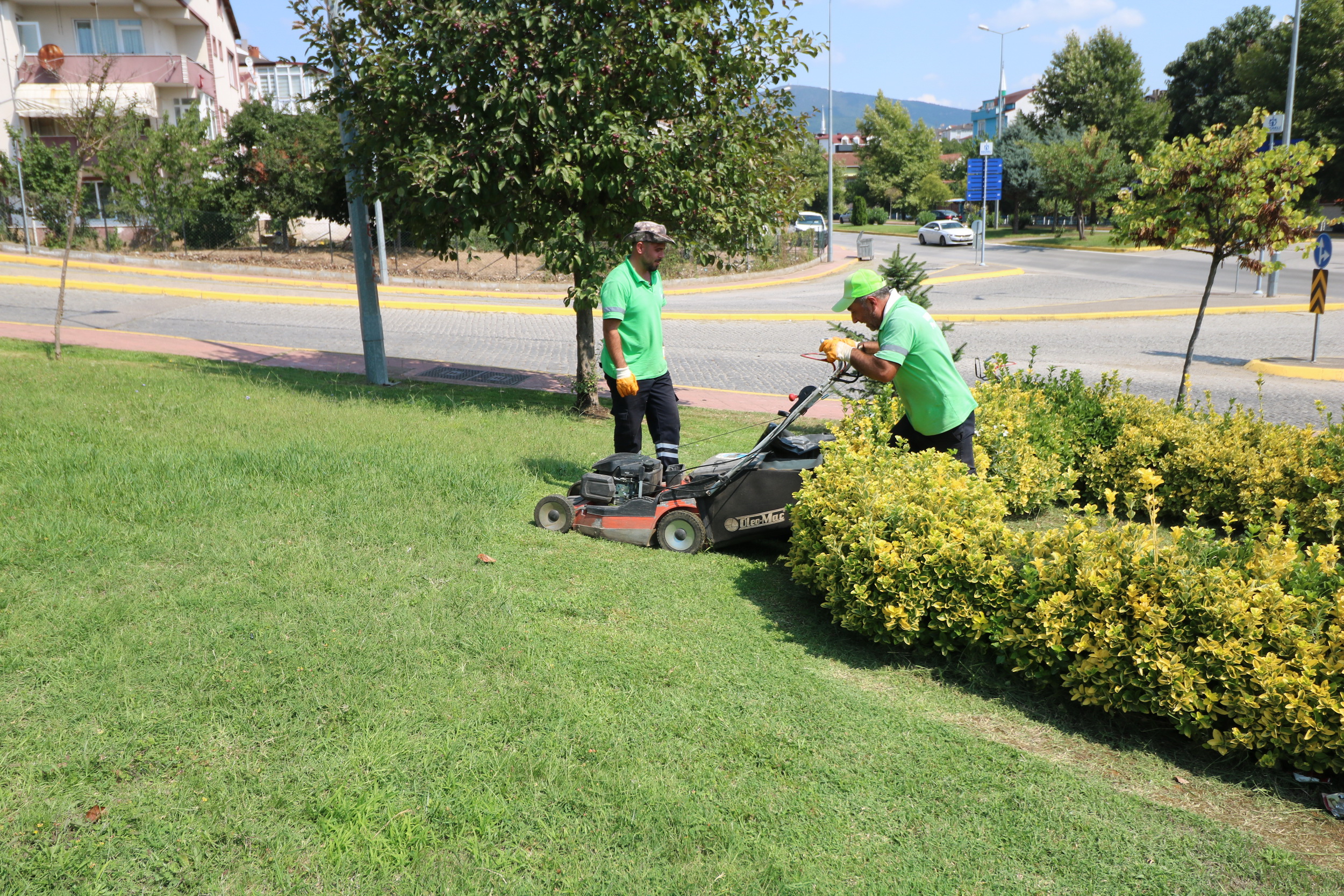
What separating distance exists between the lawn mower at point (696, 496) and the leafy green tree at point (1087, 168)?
139 feet

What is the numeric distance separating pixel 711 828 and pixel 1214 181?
939 centimetres

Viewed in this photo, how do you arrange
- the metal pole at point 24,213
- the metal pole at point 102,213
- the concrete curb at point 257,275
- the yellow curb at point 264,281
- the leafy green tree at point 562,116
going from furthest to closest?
the metal pole at point 102,213, the metal pole at point 24,213, the concrete curb at point 257,275, the yellow curb at point 264,281, the leafy green tree at point 562,116

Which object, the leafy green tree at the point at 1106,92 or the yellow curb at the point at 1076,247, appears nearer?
the yellow curb at the point at 1076,247

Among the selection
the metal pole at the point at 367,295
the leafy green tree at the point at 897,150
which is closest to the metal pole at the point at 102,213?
the metal pole at the point at 367,295

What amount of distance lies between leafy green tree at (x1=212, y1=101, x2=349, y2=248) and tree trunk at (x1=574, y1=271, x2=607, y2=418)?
17.9 metres

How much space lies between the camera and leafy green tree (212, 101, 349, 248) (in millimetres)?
26031

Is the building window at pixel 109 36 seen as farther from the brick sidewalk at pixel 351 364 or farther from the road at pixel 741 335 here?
the brick sidewalk at pixel 351 364

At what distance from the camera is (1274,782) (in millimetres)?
3348

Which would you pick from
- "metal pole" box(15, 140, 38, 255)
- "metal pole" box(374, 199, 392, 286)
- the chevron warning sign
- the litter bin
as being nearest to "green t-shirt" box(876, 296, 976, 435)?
the chevron warning sign

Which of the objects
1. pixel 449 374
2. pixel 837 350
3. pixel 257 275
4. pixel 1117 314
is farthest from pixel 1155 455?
pixel 257 275

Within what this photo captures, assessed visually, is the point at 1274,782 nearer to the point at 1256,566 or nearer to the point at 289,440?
the point at 1256,566

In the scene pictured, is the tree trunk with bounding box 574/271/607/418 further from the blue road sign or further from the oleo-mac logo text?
the blue road sign

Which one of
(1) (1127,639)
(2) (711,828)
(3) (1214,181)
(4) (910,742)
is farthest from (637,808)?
(3) (1214,181)

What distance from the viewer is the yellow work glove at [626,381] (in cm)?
576
